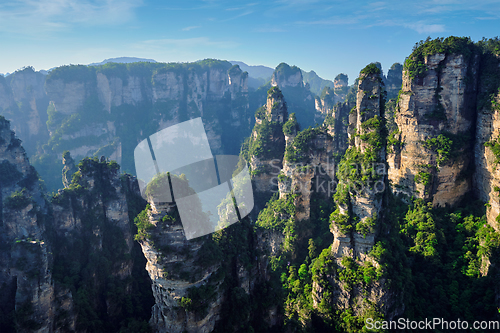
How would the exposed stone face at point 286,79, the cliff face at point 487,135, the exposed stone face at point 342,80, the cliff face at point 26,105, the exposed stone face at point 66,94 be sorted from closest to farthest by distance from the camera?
the cliff face at point 487,135
the cliff face at point 26,105
the exposed stone face at point 66,94
the exposed stone face at point 342,80
the exposed stone face at point 286,79

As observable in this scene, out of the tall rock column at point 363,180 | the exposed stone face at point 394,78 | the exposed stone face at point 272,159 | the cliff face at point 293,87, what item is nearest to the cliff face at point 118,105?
the cliff face at point 293,87

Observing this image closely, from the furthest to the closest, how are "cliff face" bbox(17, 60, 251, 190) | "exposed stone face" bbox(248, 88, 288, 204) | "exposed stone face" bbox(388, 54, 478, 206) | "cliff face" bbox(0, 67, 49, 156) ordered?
"cliff face" bbox(17, 60, 251, 190)
"cliff face" bbox(0, 67, 49, 156)
"exposed stone face" bbox(248, 88, 288, 204)
"exposed stone face" bbox(388, 54, 478, 206)

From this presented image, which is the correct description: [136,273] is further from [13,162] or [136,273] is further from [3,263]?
[13,162]

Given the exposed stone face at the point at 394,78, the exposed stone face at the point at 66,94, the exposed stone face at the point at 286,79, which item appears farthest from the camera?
the exposed stone face at the point at 286,79

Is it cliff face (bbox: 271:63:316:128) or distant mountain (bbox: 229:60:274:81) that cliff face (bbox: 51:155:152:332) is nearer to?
cliff face (bbox: 271:63:316:128)

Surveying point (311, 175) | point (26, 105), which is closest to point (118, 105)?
point (26, 105)

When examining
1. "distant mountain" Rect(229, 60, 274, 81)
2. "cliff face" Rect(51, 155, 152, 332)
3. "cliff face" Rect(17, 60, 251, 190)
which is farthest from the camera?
"distant mountain" Rect(229, 60, 274, 81)

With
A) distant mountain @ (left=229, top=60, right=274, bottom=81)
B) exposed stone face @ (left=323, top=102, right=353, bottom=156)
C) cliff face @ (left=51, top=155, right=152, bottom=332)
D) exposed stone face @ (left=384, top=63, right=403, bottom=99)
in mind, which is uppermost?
distant mountain @ (left=229, top=60, right=274, bottom=81)

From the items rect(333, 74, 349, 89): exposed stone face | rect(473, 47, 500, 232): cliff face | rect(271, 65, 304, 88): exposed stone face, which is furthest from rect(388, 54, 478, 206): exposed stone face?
rect(271, 65, 304, 88): exposed stone face

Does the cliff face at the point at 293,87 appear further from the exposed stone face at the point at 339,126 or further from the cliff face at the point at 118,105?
the exposed stone face at the point at 339,126
